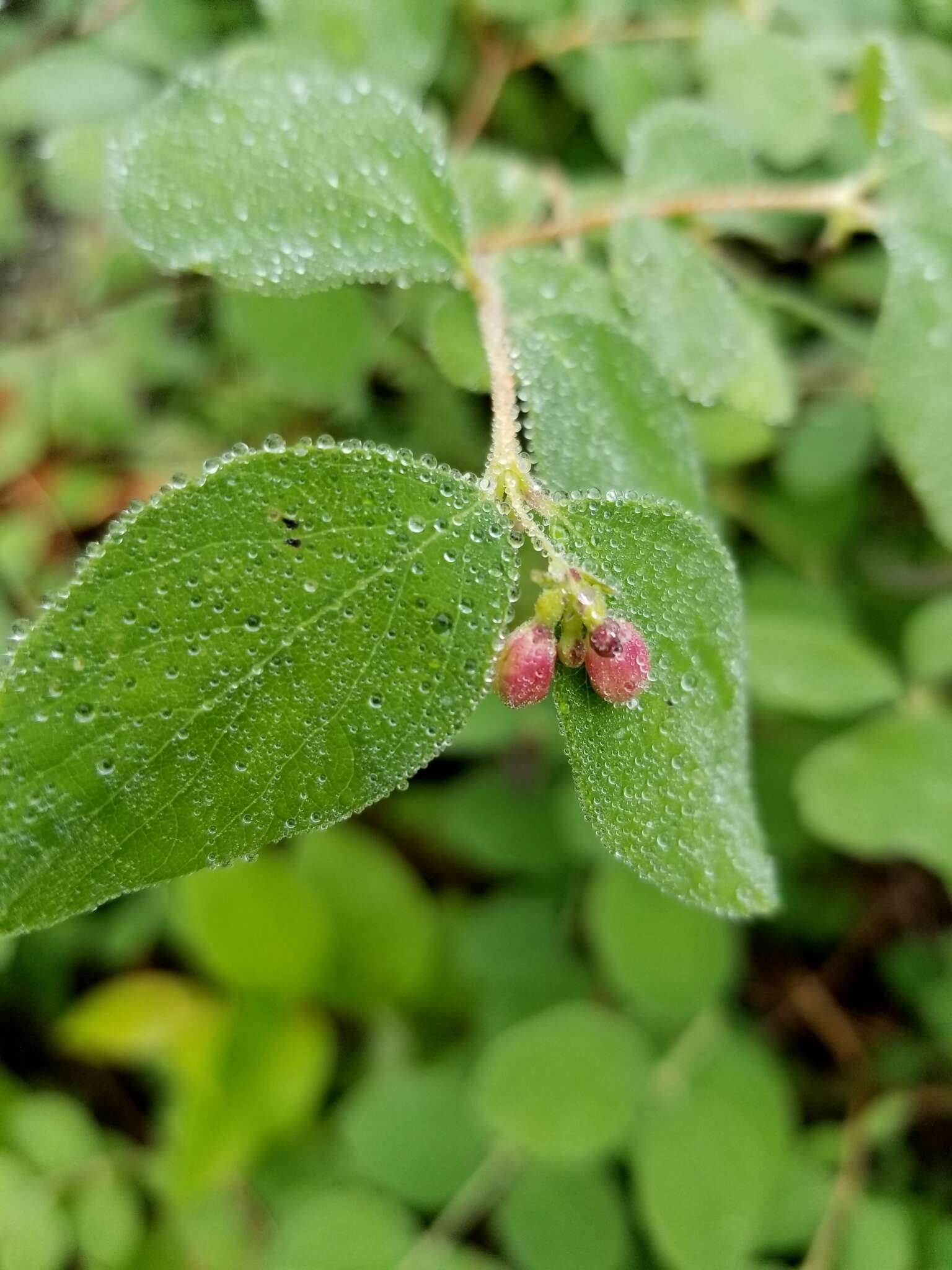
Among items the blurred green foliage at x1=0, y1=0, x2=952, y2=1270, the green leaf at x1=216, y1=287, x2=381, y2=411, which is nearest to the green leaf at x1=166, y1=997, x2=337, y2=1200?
the blurred green foliage at x1=0, y1=0, x2=952, y2=1270

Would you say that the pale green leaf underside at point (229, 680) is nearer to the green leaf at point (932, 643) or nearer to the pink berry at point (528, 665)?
the pink berry at point (528, 665)

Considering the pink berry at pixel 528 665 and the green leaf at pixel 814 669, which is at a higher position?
the pink berry at pixel 528 665

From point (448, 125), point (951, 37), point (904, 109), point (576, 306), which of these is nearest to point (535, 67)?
point (448, 125)

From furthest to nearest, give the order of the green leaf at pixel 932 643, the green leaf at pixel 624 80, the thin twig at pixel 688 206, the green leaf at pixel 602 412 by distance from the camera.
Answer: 1. the green leaf at pixel 624 80
2. the green leaf at pixel 932 643
3. the thin twig at pixel 688 206
4. the green leaf at pixel 602 412

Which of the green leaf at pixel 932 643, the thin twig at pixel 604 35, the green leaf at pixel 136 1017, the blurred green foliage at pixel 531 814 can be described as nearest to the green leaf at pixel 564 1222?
the blurred green foliage at pixel 531 814

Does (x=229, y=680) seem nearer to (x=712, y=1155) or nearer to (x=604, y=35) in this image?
(x=712, y=1155)

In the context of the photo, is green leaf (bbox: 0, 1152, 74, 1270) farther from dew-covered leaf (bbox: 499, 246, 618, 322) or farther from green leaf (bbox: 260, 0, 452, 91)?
green leaf (bbox: 260, 0, 452, 91)

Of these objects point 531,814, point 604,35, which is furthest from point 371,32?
point 531,814
